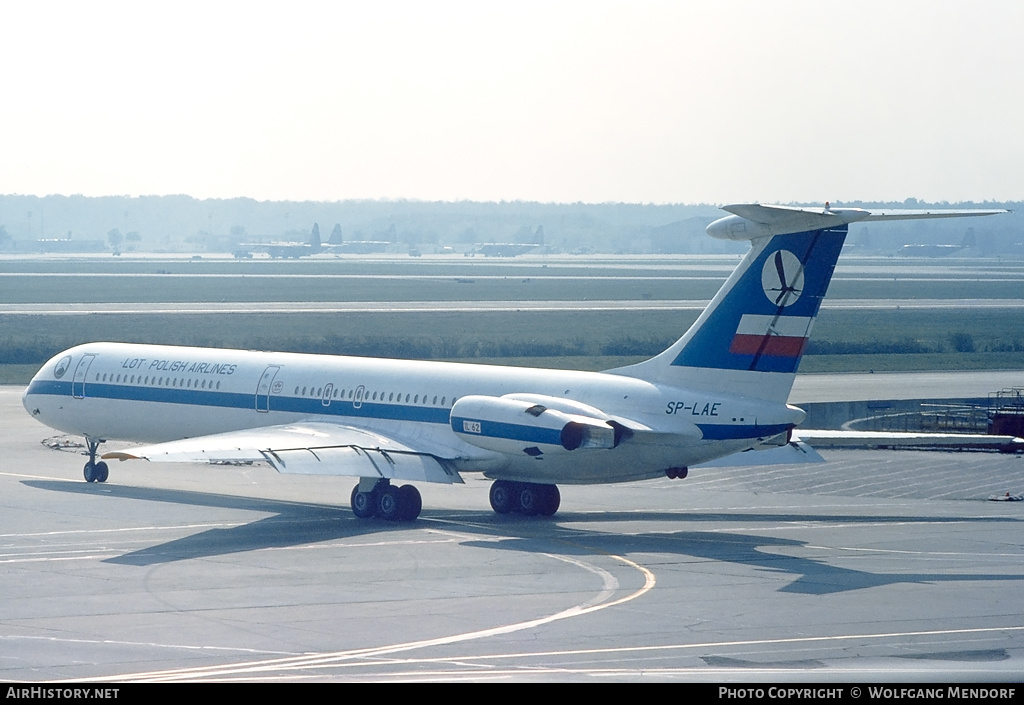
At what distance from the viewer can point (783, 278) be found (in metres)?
29.5

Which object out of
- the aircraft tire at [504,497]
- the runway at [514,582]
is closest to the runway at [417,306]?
the runway at [514,582]

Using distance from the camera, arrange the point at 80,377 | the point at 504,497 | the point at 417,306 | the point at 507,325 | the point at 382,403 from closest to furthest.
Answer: the point at 504,497 < the point at 382,403 < the point at 80,377 < the point at 507,325 < the point at 417,306

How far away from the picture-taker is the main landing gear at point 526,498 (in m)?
33.4

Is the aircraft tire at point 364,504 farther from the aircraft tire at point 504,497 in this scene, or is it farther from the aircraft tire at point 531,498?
the aircraft tire at point 531,498

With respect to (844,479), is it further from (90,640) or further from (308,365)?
(90,640)

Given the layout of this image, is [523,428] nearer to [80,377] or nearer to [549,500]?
[549,500]

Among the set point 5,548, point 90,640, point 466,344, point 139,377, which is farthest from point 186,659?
point 466,344

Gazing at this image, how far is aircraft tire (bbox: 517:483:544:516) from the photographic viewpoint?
3338 cm

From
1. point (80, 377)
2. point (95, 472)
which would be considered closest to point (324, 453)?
point (95, 472)

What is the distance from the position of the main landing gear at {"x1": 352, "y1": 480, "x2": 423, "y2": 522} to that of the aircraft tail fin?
6782 millimetres

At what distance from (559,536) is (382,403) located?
6.61 metres

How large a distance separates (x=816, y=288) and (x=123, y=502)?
688 inches

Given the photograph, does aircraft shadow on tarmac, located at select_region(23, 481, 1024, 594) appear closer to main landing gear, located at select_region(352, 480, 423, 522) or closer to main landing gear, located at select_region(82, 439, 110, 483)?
main landing gear, located at select_region(352, 480, 423, 522)

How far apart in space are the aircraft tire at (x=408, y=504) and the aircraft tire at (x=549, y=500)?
295 centimetres
